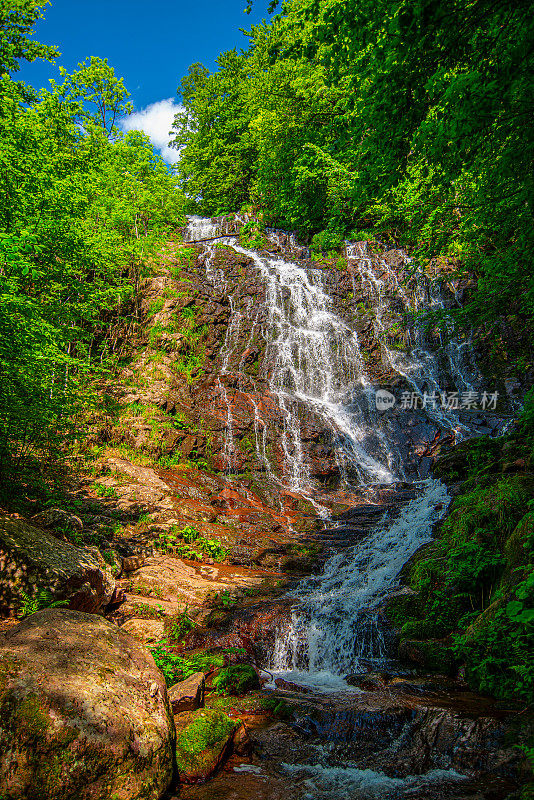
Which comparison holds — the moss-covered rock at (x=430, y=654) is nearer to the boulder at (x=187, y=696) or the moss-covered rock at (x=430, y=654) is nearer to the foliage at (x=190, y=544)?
the boulder at (x=187, y=696)

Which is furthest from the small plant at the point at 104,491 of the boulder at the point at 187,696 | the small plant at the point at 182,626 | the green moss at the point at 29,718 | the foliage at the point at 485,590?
the green moss at the point at 29,718

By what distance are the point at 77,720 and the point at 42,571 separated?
9.30ft

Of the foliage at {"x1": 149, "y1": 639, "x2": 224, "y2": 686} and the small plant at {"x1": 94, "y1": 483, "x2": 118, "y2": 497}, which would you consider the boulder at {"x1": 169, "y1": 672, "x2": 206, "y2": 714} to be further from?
the small plant at {"x1": 94, "y1": 483, "x2": 118, "y2": 497}

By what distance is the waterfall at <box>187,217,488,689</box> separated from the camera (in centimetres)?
695

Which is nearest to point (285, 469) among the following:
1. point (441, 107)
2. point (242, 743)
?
point (242, 743)

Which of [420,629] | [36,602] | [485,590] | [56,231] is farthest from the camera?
[56,231]

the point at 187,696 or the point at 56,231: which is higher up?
the point at 56,231

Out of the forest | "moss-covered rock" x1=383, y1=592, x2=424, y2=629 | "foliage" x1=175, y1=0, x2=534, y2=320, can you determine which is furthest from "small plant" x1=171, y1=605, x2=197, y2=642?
"foliage" x1=175, y1=0, x2=534, y2=320

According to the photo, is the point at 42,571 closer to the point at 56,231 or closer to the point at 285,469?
the point at 56,231

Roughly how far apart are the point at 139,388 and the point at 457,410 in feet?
44.2

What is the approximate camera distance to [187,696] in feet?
14.3

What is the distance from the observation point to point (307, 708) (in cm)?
494

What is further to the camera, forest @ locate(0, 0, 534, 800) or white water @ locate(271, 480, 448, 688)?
white water @ locate(271, 480, 448, 688)

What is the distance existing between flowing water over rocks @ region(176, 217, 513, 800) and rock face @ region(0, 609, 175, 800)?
773 millimetres
